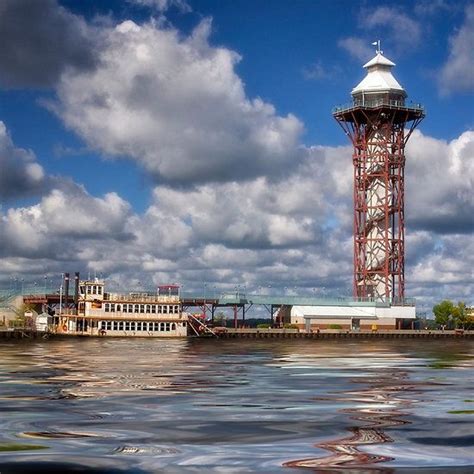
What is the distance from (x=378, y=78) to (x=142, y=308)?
7837cm

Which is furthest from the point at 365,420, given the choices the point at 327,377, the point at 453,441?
the point at 327,377

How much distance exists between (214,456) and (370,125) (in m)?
166

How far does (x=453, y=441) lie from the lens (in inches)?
683

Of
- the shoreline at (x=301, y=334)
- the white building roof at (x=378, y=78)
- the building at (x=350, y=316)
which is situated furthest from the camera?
the white building roof at (x=378, y=78)

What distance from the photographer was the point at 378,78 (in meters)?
180

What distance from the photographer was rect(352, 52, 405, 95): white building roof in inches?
6983

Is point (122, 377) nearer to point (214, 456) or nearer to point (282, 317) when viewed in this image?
point (214, 456)

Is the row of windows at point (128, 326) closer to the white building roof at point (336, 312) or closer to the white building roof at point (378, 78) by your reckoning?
the white building roof at point (336, 312)

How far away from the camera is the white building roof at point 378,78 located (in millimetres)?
177375

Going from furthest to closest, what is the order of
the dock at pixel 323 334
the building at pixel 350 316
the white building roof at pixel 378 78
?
the white building roof at pixel 378 78
the building at pixel 350 316
the dock at pixel 323 334

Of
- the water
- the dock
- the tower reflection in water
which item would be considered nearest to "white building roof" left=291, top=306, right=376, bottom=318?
the dock

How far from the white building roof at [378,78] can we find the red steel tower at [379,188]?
0.35 meters

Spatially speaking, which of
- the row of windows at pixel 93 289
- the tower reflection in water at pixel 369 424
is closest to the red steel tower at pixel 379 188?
the row of windows at pixel 93 289

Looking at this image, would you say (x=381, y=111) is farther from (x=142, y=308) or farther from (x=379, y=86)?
(x=142, y=308)
